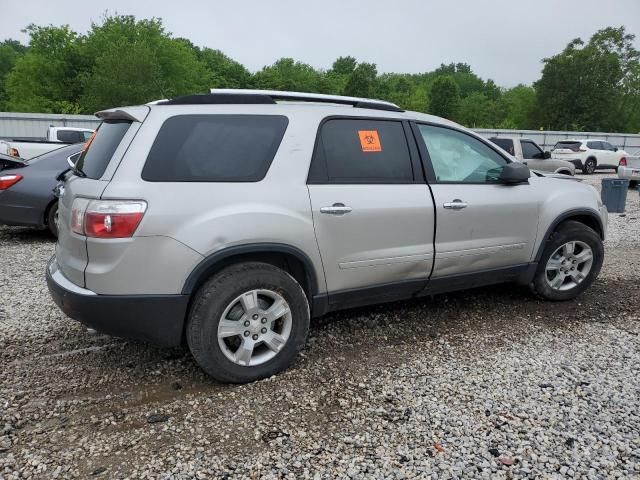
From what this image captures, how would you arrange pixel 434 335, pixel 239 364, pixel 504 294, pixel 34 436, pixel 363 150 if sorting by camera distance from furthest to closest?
pixel 504 294 < pixel 434 335 < pixel 363 150 < pixel 239 364 < pixel 34 436

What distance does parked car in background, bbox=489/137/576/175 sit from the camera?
38.7ft

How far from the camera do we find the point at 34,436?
248 cm

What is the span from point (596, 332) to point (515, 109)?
70449mm

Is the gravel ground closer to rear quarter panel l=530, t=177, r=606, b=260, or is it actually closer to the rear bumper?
the rear bumper

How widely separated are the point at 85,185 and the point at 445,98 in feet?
193

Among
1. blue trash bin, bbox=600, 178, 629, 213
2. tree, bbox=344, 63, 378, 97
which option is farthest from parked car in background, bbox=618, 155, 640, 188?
tree, bbox=344, 63, 378, 97

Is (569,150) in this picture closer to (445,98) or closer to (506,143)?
(506,143)

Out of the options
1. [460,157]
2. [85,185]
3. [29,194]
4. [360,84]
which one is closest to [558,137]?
[360,84]

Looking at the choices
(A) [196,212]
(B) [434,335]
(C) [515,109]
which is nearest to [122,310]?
(A) [196,212]

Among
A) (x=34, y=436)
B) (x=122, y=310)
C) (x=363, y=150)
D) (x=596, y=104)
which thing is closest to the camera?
(x=34, y=436)

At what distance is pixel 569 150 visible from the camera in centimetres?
2194

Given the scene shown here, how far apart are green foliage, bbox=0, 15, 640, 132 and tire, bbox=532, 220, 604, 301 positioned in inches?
1357

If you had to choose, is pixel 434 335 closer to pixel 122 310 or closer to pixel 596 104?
pixel 122 310

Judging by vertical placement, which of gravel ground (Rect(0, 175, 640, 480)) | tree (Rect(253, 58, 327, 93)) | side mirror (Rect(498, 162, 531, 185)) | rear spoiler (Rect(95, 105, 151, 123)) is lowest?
gravel ground (Rect(0, 175, 640, 480))
